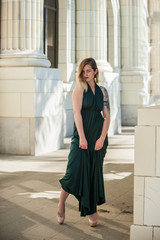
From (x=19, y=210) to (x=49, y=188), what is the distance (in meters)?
1.35

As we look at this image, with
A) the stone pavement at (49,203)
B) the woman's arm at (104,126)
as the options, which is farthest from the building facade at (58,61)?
the stone pavement at (49,203)

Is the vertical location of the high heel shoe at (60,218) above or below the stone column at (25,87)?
below

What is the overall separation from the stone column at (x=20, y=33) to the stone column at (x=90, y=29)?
4881 mm

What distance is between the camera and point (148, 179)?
15.1 feet

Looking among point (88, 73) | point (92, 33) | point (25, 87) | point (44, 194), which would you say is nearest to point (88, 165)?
point (88, 73)

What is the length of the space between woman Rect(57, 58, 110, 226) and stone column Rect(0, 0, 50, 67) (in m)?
6.34

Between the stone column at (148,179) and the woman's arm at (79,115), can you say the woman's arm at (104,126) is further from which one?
the stone column at (148,179)

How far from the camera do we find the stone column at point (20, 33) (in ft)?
37.7

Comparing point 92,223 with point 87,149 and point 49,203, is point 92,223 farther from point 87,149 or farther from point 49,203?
point 49,203

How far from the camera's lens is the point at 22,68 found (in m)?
11.2

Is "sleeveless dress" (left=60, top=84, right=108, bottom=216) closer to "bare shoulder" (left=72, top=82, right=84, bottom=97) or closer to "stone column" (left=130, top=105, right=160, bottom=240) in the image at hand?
"bare shoulder" (left=72, top=82, right=84, bottom=97)

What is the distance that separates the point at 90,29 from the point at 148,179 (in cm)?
1241

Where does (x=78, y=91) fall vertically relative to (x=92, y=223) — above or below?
above

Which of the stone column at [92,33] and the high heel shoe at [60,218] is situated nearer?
the high heel shoe at [60,218]
